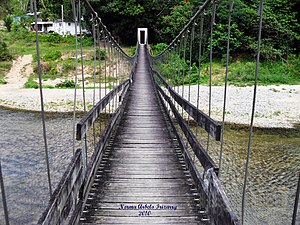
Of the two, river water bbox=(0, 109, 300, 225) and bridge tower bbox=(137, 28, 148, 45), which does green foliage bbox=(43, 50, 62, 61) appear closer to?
bridge tower bbox=(137, 28, 148, 45)

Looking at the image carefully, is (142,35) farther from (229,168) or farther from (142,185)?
(142,185)

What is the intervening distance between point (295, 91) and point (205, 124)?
39.6 feet

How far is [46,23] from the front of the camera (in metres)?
34.3

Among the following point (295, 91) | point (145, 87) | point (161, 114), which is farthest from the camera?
point (295, 91)

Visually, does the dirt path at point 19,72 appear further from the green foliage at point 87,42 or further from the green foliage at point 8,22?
the green foliage at point 8,22

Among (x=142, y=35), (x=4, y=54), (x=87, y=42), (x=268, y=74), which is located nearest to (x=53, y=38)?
(x=87, y=42)

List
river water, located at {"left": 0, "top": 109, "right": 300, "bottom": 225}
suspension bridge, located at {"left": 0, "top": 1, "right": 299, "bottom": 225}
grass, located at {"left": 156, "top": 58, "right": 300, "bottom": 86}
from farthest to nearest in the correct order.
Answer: grass, located at {"left": 156, "top": 58, "right": 300, "bottom": 86} < river water, located at {"left": 0, "top": 109, "right": 300, "bottom": 225} < suspension bridge, located at {"left": 0, "top": 1, "right": 299, "bottom": 225}

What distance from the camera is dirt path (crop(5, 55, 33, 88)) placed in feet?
56.6

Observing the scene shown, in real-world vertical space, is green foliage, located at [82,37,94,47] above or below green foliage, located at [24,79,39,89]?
above

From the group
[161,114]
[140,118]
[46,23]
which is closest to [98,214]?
[140,118]

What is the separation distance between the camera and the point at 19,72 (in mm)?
18797

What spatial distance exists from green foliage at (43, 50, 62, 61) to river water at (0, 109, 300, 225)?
10707mm

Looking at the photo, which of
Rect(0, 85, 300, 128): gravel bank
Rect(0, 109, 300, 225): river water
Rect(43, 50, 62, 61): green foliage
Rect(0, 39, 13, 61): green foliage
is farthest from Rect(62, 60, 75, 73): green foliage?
Rect(0, 109, 300, 225): river water

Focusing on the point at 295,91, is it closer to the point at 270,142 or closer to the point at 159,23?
the point at 270,142
